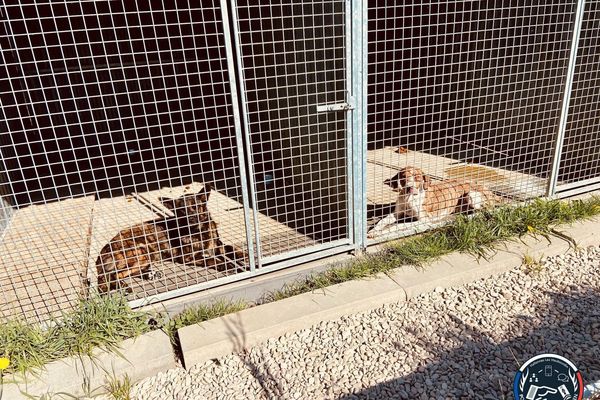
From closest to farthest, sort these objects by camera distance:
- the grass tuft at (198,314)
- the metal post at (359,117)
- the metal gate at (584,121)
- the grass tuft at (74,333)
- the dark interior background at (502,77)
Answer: the grass tuft at (74,333) → the grass tuft at (198,314) → the metal post at (359,117) → the metal gate at (584,121) → the dark interior background at (502,77)

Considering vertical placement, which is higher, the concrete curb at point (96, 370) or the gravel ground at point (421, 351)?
the concrete curb at point (96, 370)

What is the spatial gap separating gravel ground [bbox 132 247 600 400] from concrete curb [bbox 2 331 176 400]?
12 centimetres

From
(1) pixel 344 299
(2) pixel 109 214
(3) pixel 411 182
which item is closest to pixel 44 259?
(2) pixel 109 214

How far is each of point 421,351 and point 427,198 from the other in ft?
6.20

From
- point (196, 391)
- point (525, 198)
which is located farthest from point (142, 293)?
point (525, 198)

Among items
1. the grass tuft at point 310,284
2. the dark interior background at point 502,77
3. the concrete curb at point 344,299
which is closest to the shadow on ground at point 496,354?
the concrete curb at point 344,299

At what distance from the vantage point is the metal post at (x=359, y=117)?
337 centimetres

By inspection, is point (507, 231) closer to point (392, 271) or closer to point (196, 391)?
point (392, 271)

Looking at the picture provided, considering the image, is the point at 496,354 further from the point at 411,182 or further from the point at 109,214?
the point at 109,214

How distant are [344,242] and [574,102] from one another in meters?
3.47

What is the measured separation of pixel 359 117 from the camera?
3.62 metres

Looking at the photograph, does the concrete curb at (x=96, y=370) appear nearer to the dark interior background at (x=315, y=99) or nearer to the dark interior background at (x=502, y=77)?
the dark interior background at (x=315, y=99)

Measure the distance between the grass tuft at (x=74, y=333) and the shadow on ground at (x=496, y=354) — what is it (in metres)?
1.58

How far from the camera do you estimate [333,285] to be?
11.8 ft
